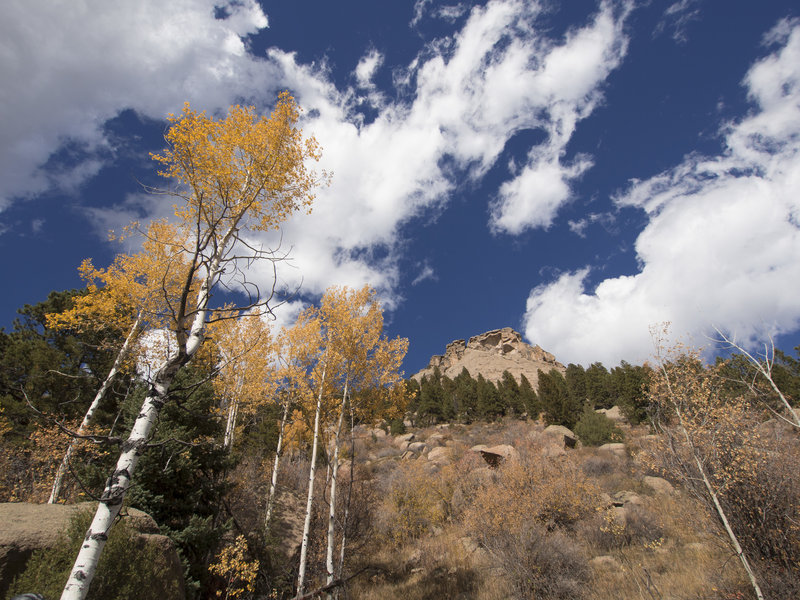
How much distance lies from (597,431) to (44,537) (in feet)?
112

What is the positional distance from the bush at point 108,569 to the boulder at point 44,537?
2.9 inches

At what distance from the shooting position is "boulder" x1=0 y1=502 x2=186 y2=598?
17.0 ft

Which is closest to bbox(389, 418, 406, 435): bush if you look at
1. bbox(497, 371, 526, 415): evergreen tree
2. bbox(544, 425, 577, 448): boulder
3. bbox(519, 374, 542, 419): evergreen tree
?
bbox(497, 371, 526, 415): evergreen tree

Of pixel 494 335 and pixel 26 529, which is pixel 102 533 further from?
pixel 494 335

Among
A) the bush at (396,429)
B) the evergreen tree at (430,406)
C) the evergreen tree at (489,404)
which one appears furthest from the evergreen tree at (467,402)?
A: the bush at (396,429)

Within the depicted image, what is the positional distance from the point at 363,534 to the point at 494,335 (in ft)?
343

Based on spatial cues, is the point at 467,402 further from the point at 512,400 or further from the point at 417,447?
the point at 417,447

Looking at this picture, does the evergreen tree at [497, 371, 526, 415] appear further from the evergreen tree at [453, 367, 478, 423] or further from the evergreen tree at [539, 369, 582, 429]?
the evergreen tree at [539, 369, 582, 429]

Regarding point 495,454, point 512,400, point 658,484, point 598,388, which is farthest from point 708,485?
point 598,388

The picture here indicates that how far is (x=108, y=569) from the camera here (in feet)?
17.9

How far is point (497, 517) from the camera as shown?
12.3m

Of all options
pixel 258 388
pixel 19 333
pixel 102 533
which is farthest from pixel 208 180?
pixel 19 333

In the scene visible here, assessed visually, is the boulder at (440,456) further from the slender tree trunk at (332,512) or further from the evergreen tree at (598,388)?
the evergreen tree at (598,388)

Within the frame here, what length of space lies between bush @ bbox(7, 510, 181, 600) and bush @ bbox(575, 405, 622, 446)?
31938mm
